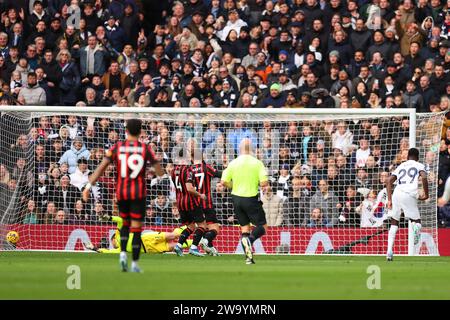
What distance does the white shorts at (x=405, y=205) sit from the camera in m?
22.9

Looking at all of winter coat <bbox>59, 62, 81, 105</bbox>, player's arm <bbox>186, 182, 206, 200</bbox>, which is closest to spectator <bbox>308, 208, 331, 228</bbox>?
player's arm <bbox>186, 182, 206, 200</bbox>

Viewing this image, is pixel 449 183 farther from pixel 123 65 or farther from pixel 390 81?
pixel 123 65

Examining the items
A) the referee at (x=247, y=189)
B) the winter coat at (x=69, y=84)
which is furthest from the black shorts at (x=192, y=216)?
the winter coat at (x=69, y=84)

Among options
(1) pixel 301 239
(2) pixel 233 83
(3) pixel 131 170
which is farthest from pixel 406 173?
(3) pixel 131 170

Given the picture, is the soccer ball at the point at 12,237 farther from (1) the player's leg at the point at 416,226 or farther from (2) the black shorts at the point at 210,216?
(1) the player's leg at the point at 416,226

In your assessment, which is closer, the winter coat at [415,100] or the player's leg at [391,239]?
the player's leg at [391,239]

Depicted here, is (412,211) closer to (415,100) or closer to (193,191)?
(193,191)

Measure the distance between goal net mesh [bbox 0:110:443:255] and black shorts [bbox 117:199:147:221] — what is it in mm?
8624

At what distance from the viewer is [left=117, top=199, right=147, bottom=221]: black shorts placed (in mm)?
16578

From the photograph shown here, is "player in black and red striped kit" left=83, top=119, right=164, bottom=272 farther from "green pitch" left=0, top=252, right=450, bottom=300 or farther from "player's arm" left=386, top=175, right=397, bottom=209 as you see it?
"player's arm" left=386, top=175, right=397, bottom=209

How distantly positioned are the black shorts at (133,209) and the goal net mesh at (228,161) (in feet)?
28.3

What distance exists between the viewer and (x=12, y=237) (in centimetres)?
2520

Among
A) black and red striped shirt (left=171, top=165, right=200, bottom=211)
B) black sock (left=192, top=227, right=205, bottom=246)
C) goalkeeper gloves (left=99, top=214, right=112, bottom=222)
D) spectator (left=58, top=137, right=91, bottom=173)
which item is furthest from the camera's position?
spectator (left=58, top=137, right=91, bottom=173)

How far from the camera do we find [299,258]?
76.1 feet
